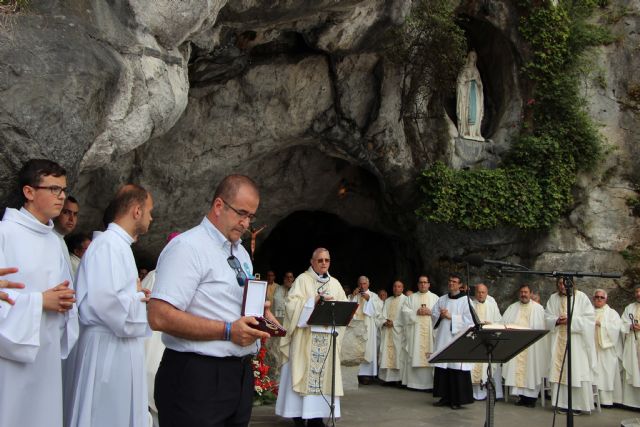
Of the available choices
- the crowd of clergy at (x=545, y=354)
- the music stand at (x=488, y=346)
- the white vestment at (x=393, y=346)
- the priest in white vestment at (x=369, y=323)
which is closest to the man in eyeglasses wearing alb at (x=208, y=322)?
the music stand at (x=488, y=346)

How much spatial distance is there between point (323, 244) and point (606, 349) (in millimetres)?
10118

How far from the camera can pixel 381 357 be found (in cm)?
1502

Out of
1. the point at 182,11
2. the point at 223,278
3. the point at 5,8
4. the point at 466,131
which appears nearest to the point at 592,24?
the point at 466,131

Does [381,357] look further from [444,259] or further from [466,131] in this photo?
[466,131]

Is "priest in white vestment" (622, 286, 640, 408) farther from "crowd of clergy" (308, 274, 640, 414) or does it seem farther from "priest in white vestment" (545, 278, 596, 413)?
"priest in white vestment" (545, 278, 596, 413)

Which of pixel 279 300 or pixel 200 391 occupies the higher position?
pixel 279 300

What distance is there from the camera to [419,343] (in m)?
14.0

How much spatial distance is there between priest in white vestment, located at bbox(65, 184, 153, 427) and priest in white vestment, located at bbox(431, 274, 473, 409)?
7.20 meters

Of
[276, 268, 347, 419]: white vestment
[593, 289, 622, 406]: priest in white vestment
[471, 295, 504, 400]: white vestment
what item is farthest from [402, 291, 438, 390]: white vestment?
[276, 268, 347, 419]: white vestment

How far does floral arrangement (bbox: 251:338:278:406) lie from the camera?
1030 centimetres

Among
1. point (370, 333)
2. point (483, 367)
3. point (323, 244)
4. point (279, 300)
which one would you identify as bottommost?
point (483, 367)

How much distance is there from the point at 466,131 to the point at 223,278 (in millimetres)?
13247

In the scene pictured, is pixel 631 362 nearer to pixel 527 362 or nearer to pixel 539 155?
pixel 527 362

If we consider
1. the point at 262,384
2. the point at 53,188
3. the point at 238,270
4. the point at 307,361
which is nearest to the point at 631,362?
the point at 307,361
